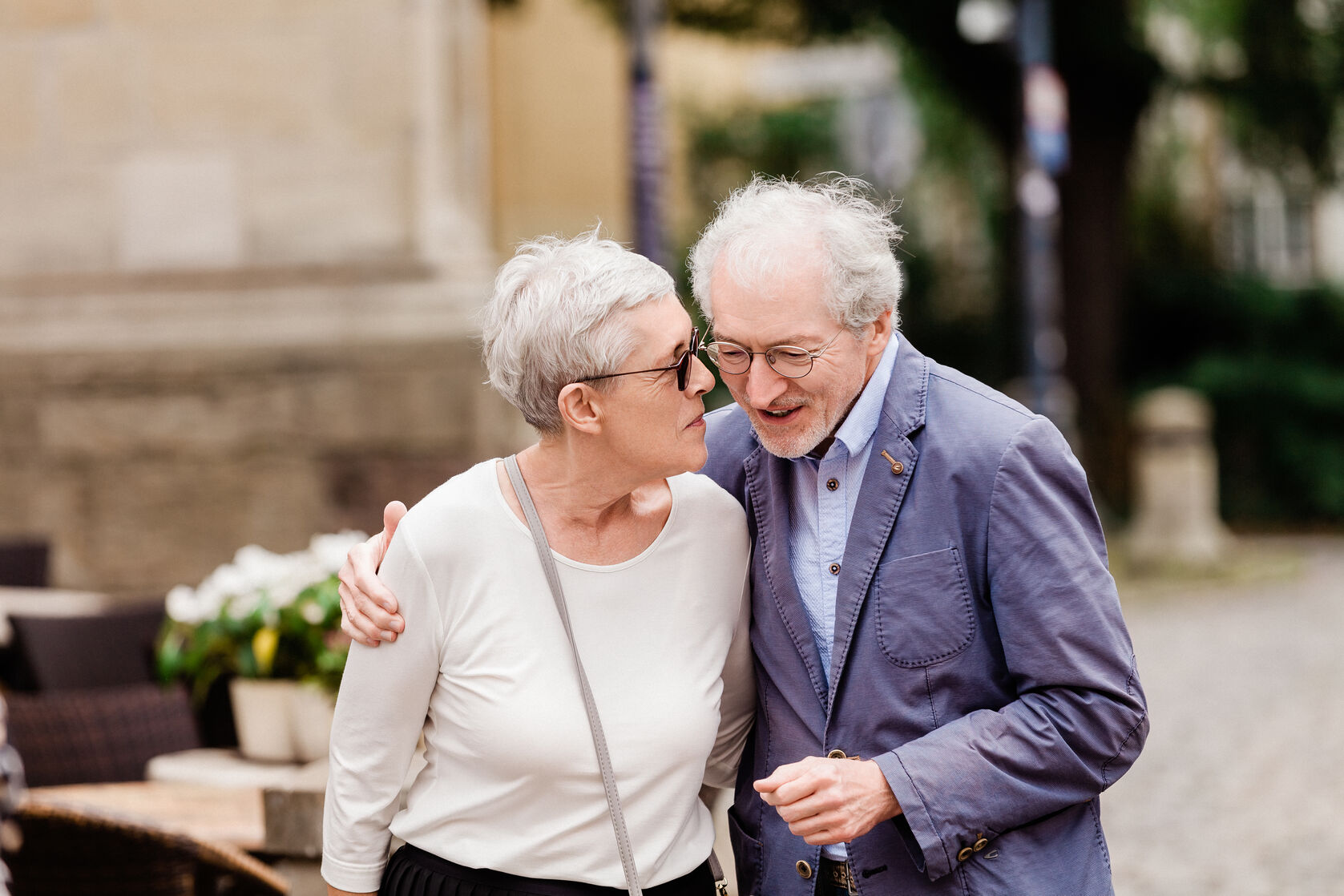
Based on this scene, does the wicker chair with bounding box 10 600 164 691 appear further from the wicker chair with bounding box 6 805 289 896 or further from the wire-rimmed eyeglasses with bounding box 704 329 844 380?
the wire-rimmed eyeglasses with bounding box 704 329 844 380

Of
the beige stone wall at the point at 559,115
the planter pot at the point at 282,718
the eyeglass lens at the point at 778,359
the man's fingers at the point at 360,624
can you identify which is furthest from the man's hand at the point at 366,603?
the beige stone wall at the point at 559,115

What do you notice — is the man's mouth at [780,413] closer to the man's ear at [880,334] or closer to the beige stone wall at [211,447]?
the man's ear at [880,334]

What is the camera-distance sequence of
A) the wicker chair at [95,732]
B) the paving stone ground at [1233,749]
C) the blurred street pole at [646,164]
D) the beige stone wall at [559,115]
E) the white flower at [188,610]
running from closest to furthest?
the white flower at [188,610] → the wicker chair at [95,732] → the paving stone ground at [1233,749] → the blurred street pole at [646,164] → the beige stone wall at [559,115]

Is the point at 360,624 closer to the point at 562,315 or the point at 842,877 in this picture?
the point at 562,315

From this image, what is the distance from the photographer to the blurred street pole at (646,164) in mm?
6262

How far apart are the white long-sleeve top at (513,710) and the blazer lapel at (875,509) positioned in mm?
218

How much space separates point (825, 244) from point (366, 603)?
0.82 metres

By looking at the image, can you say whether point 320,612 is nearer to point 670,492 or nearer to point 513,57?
point 670,492

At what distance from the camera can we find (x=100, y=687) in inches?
178

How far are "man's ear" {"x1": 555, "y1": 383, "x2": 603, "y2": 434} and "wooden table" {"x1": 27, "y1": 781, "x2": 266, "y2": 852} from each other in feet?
4.47

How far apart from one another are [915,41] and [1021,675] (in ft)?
44.7

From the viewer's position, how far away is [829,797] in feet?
6.39

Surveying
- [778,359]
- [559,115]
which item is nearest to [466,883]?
[778,359]

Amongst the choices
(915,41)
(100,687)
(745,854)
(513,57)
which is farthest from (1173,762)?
(513,57)
